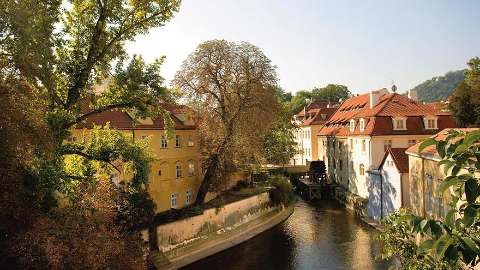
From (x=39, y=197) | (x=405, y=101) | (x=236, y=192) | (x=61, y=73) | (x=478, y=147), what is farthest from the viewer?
(x=405, y=101)

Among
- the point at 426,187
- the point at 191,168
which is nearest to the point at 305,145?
the point at 191,168

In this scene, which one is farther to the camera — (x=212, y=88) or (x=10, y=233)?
(x=212, y=88)

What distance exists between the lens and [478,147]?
3045 mm

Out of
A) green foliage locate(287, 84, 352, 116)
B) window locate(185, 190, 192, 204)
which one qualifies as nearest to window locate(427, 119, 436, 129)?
window locate(185, 190, 192, 204)

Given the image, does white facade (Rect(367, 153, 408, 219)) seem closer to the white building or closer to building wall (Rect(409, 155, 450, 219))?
the white building

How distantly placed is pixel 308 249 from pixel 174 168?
440 inches

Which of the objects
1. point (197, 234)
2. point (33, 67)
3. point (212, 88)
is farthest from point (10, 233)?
point (212, 88)

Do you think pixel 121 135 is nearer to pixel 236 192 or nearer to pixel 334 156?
pixel 236 192

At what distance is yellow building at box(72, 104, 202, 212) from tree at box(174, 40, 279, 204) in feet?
4.18

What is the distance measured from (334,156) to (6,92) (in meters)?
44.0

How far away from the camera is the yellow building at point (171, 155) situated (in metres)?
28.0

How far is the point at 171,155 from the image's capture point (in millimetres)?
30781

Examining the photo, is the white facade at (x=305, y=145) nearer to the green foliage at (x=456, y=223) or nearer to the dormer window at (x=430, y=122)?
the dormer window at (x=430, y=122)

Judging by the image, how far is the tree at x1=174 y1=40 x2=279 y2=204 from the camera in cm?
3183
